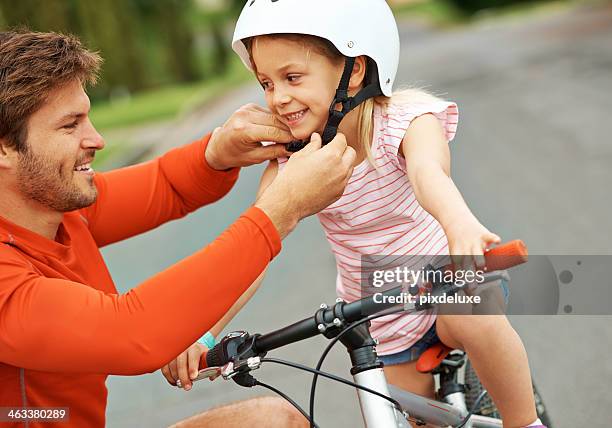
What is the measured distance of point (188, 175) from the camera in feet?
12.4

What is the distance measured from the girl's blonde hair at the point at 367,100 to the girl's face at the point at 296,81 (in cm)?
2

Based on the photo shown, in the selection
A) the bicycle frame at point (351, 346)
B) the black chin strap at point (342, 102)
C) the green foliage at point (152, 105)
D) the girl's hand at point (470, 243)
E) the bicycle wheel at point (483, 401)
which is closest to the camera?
the girl's hand at point (470, 243)

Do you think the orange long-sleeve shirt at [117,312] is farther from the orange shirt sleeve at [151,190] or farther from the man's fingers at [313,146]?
the orange shirt sleeve at [151,190]

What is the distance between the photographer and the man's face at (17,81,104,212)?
3057mm

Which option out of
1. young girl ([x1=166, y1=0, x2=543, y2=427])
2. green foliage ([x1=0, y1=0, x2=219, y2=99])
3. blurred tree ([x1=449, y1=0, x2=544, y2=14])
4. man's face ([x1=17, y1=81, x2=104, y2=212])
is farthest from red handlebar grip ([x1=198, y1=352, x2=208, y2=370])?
blurred tree ([x1=449, y1=0, x2=544, y2=14])

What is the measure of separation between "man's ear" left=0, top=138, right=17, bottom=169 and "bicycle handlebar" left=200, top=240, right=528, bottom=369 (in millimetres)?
858

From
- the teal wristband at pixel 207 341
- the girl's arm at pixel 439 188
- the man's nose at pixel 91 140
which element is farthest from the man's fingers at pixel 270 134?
the teal wristband at pixel 207 341

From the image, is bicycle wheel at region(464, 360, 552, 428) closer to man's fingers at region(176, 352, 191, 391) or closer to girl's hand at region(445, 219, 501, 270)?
A: man's fingers at region(176, 352, 191, 391)

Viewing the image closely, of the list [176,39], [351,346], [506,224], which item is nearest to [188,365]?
[351,346]

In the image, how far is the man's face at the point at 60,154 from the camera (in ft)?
10.0

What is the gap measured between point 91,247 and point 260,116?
736 mm

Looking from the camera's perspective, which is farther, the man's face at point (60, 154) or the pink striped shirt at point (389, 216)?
the pink striped shirt at point (389, 216)

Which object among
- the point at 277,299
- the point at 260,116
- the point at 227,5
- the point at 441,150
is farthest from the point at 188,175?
the point at 227,5

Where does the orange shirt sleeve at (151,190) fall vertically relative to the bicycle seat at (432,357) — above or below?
above
